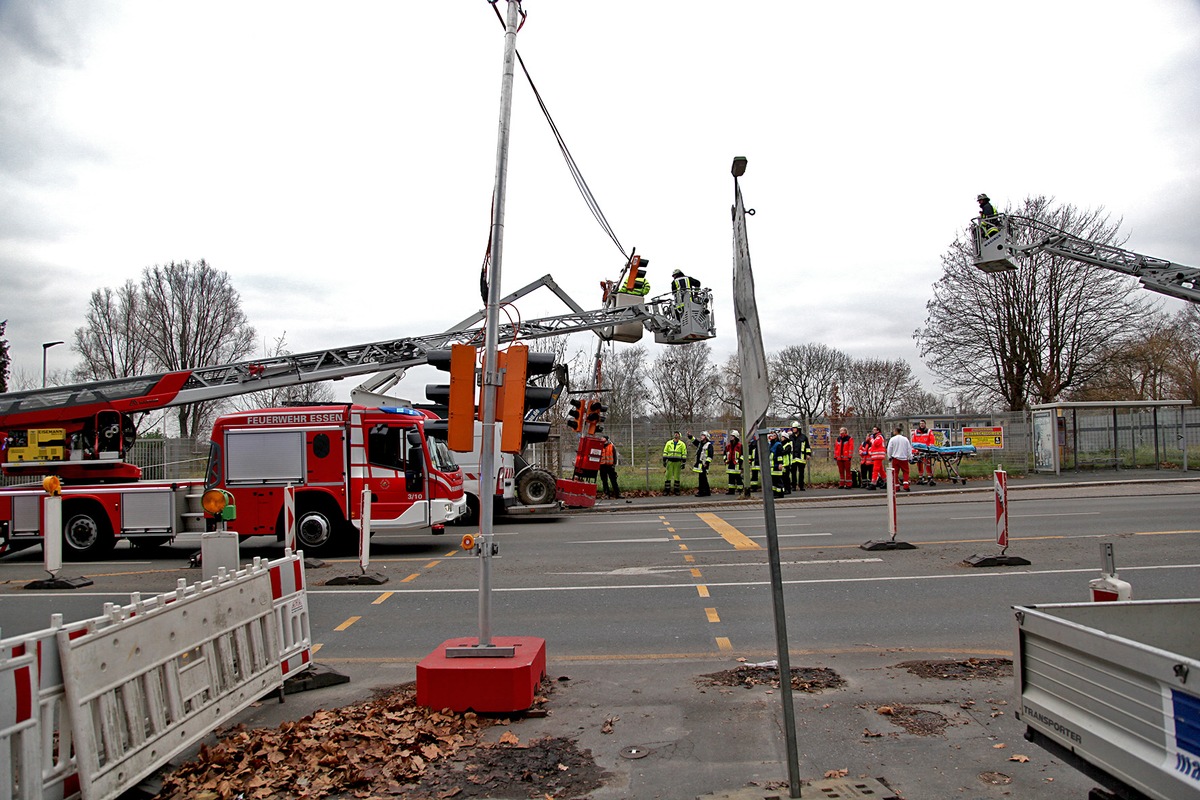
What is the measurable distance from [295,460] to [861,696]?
11.7 m

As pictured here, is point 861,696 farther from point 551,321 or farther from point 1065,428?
point 1065,428

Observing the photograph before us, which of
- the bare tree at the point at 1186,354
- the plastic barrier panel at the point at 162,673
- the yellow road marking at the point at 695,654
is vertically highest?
the bare tree at the point at 1186,354

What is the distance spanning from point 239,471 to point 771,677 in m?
11.8

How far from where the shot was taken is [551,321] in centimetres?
2155

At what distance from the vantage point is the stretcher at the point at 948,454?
84.6 ft

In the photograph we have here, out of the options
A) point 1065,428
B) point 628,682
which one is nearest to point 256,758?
point 628,682

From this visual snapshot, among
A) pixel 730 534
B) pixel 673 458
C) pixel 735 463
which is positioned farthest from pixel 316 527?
pixel 735 463

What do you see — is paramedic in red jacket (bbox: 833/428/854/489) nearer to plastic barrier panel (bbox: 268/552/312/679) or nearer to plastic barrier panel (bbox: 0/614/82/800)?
plastic barrier panel (bbox: 268/552/312/679)

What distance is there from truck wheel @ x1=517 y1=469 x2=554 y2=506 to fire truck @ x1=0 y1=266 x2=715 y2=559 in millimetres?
4317

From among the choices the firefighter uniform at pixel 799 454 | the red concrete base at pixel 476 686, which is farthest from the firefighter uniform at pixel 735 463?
the red concrete base at pixel 476 686

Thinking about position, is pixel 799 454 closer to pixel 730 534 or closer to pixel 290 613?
pixel 730 534

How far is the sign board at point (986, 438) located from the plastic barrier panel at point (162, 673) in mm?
27808

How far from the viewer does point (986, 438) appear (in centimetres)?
2897

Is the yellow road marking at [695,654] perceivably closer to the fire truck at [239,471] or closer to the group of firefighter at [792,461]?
the fire truck at [239,471]
